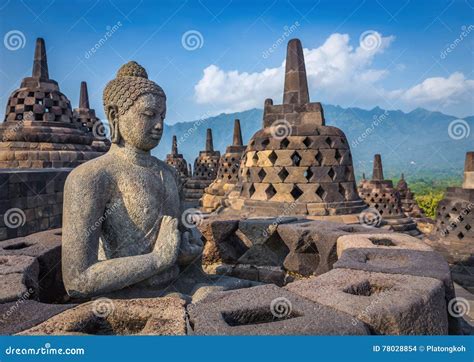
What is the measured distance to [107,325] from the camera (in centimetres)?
158

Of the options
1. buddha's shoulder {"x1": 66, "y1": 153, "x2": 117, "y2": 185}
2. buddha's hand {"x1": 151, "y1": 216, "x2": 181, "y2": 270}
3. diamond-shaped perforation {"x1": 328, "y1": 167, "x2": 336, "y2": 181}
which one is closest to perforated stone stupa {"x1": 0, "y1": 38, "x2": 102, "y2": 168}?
diamond-shaped perforation {"x1": 328, "y1": 167, "x2": 336, "y2": 181}

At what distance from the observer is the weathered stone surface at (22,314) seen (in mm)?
1466

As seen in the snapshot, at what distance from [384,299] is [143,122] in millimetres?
1583

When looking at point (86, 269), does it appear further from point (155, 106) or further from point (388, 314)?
point (388, 314)

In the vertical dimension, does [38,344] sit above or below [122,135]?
below

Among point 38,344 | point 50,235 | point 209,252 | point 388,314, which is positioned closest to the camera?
point 38,344

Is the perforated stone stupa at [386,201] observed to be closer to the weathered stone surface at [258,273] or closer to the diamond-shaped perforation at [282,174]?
the diamond-shaped perforation at [282,174]

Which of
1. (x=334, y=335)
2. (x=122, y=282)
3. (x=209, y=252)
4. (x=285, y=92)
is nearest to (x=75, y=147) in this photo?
(x=285, y=92)

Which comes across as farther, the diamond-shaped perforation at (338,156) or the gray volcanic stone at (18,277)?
the diamond-shaped perforation at (338,156)

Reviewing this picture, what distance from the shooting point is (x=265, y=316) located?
1624 mm

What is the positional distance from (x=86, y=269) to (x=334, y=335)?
124 cm

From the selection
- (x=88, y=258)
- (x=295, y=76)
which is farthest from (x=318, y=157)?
(x=88, y=258)

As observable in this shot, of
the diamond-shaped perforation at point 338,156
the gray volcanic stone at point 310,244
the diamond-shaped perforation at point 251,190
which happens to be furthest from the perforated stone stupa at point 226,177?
the gray volcanic stone at point 310,244

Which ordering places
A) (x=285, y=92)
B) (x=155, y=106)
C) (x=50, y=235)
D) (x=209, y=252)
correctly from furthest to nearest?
1. (x=285, y=92)
2. (x=209, y=252)
3. (x=50, y=235)
4. (x=155, y=106)
